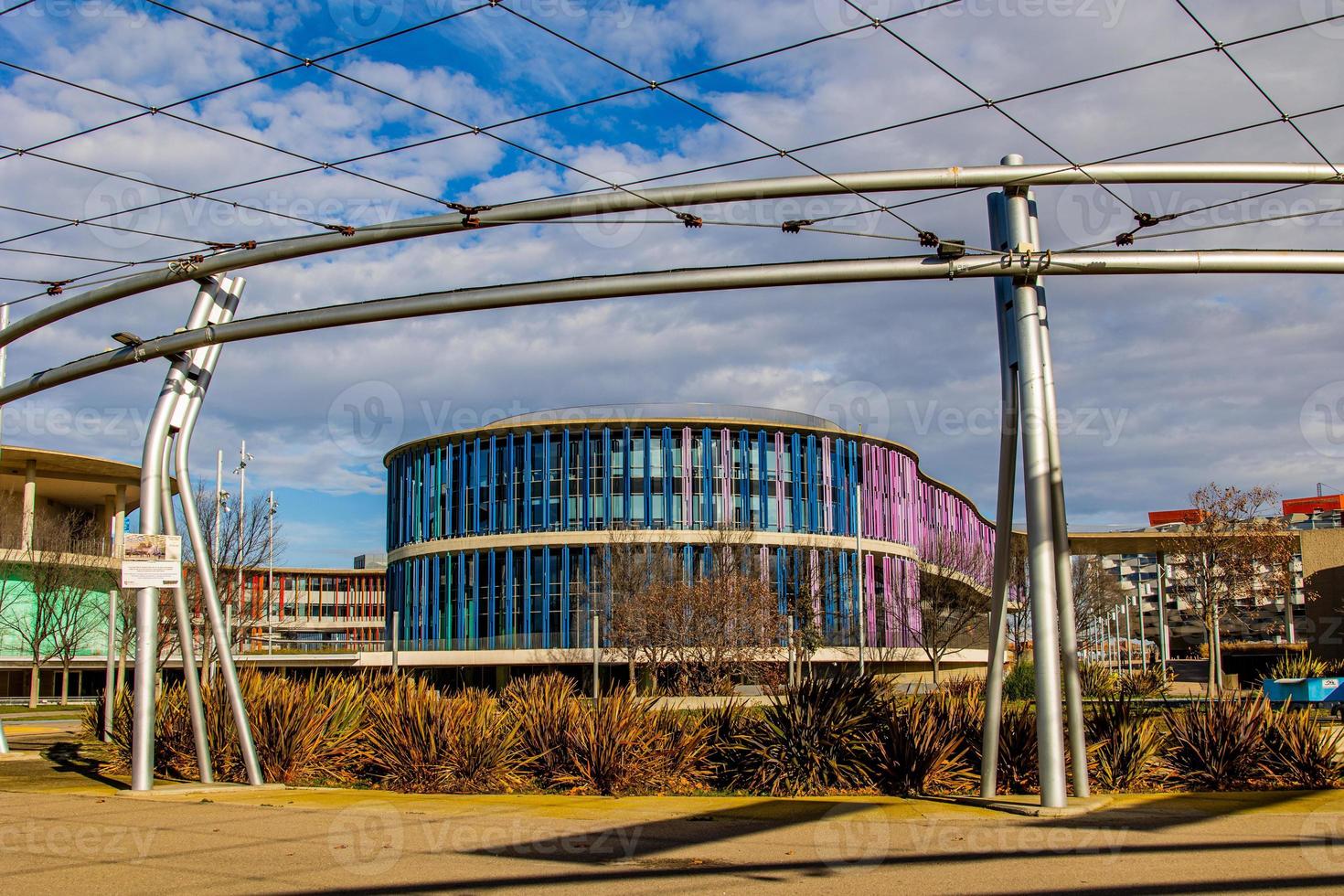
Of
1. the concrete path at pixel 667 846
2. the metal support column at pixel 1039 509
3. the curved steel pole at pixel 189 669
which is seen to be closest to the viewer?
the concrete path at pixel 667 846

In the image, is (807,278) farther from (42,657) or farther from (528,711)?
(42,657)

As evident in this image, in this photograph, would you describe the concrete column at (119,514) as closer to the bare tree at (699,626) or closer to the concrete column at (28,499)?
the concrete column at (28,499)

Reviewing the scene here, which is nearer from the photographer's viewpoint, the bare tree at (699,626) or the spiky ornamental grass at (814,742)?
the spiky ornamental grass at (814,742)

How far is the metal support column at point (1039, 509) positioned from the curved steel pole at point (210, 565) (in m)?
8.84

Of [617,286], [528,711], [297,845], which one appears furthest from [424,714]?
[617,286]

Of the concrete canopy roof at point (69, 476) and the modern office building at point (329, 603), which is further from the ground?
the concrete canopy roof at point (69, 476)

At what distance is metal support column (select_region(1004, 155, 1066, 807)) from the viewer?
1087cm

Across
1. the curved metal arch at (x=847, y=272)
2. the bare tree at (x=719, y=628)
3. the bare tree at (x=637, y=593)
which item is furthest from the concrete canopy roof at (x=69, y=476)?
the curved metal arch at (x=847, y=272)

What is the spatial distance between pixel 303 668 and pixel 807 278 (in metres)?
64.7

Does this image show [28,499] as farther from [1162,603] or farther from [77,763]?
[1162,603]

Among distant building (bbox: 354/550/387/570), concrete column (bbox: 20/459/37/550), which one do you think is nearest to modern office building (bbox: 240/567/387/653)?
distant building (bbox: 354/550/387/570)

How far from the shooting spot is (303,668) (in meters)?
69.9

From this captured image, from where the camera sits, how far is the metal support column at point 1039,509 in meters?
10.9

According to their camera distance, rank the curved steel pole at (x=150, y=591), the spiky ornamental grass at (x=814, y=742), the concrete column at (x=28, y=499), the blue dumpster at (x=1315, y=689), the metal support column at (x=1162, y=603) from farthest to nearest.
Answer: the metal support column at (x=1162, y=603)
the concrete column at (x=28, y=499)
the blue dumpster at (x=1315, y=689)
the curved steel pole at (x=150, y=591)
the spiky ornamental grass at (x=814, y=742)
